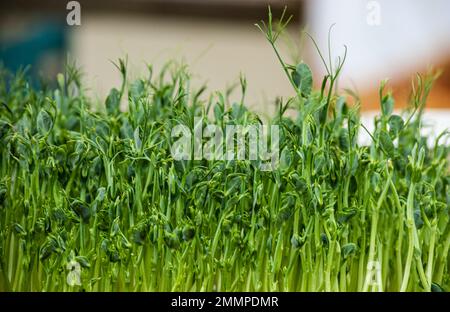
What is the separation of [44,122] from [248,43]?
18.7 inches

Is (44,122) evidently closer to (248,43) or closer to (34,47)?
(248,43)

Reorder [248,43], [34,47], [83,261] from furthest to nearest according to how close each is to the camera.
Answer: [34,47], [248,43], [83,261]

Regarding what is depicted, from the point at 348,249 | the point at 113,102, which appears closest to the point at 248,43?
the point at 113,102

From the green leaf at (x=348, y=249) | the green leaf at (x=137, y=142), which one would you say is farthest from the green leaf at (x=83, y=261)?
the green leaf at (x=348, y=249)

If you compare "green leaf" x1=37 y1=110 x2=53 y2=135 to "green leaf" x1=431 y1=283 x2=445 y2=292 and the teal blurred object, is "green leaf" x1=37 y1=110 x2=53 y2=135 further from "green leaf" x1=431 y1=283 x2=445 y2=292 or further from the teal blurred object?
"green leaf" x1=431 y1=283 x2=445 y2=292

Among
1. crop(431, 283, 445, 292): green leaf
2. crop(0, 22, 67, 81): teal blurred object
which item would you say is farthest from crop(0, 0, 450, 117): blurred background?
crop(431, 283, 445, 292): green leaf

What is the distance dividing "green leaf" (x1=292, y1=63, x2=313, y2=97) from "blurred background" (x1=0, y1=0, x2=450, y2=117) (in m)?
0.01

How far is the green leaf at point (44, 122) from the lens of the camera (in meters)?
0.62

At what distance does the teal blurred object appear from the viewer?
2.96 feet

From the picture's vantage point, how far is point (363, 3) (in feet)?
2.61

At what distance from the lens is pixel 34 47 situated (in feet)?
4.69

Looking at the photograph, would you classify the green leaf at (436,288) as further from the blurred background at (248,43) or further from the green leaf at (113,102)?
the green leaf at (113,102)

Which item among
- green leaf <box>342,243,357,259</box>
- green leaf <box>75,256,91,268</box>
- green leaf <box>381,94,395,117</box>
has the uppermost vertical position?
green leaf <box>381,94,395,117</box>

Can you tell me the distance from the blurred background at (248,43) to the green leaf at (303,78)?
0.01m
